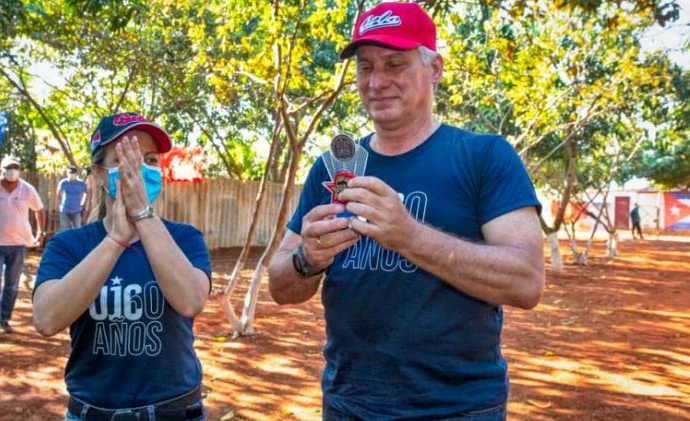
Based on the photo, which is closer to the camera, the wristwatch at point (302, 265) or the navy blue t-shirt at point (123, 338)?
the wristwatch at point (302, 265)

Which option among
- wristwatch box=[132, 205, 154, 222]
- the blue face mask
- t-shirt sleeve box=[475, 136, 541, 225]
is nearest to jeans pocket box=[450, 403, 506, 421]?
t-shirt sleeve box=[475, 136, 541, 225]

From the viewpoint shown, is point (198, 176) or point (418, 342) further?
point (198, 176)

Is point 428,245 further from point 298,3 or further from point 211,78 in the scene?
point 211,78

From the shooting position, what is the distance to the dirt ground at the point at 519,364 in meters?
5.35

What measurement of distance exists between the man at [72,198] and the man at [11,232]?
16.5 feet

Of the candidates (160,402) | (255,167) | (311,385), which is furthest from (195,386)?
(255,167)

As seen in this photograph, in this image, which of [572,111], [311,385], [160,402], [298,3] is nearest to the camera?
[160,402]

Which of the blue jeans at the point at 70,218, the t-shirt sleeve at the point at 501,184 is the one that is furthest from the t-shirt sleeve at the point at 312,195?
the blue jeans at the point at 70,218

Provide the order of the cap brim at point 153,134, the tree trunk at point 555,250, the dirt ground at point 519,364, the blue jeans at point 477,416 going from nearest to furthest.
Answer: the blue jeans at point 477,416
the cap brim at point 153,134
the dirt ground at point 519,364
the tree trunk at point 555,250

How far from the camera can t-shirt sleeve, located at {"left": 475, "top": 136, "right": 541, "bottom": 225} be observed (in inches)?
72.8

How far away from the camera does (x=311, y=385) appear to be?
5945 mm

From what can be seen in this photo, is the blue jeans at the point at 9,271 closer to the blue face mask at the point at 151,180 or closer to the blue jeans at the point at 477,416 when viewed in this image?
the blue face mask at the point at 151,180

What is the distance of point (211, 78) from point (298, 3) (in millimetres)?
2455

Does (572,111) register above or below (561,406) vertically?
above
